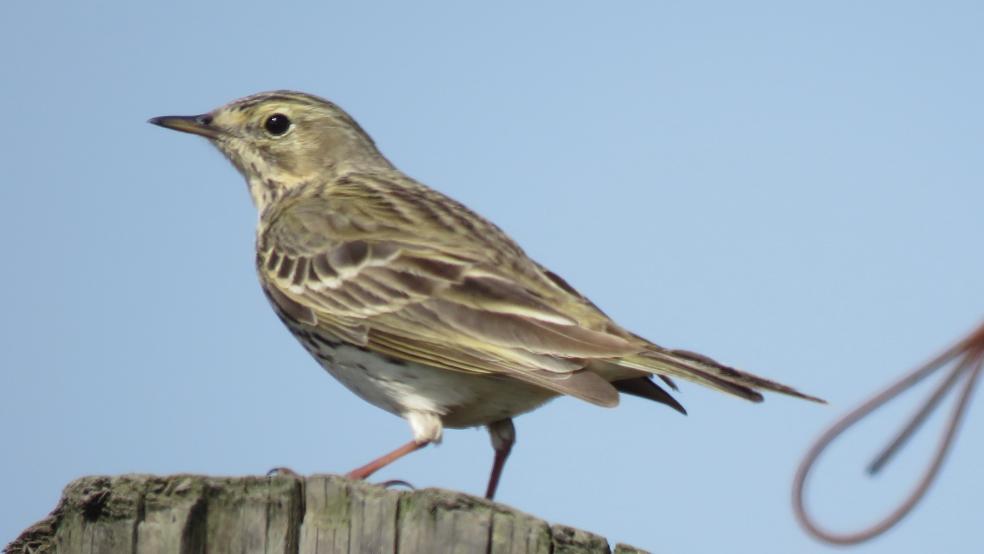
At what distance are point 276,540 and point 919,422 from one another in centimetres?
244

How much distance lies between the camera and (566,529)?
4.61 m

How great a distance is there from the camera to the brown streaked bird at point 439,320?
806 cm

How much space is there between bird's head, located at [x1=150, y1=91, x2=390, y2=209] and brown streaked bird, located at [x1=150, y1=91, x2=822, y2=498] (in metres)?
0.54

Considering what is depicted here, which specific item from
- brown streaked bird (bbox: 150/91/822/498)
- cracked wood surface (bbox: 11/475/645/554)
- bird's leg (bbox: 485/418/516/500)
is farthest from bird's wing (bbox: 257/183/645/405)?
cracked wood surface (bbox: 11/475/645/554)

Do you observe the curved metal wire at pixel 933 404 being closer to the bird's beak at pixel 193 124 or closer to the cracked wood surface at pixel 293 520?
the cracked wood surface at pixel 293 520

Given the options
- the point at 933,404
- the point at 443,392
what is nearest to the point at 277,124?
the point at 443,392

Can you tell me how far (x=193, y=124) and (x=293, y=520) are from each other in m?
7.15

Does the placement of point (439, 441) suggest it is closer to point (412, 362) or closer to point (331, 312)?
point (412, 362)

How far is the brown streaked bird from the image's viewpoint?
26.5 feet

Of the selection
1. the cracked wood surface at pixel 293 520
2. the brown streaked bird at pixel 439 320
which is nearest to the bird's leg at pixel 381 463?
the brown streaked bird at pixel 439 320

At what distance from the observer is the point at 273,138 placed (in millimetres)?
11383

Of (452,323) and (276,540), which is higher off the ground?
(452,323)

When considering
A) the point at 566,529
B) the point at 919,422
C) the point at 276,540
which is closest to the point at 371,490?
the point at 276,540

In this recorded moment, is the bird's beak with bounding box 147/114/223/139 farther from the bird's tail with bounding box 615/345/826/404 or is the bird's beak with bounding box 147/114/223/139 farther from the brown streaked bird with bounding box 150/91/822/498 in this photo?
the bird's tail with bounding box 615/345/826/404
